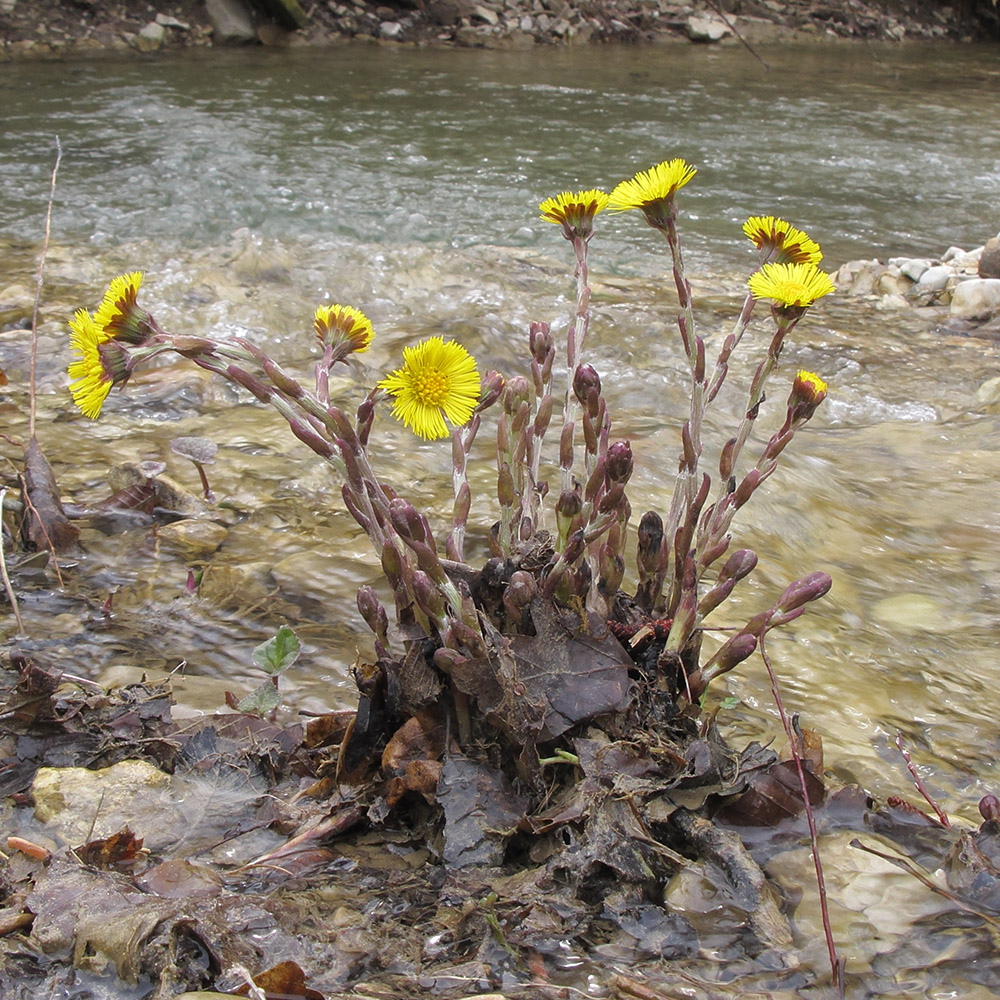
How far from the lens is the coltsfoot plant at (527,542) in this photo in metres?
1.26

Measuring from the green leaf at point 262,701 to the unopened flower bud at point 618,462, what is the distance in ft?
2.12

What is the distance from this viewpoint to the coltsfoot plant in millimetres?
1262

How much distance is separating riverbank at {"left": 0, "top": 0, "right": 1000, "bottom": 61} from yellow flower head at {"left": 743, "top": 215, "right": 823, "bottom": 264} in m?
Result: 7.46

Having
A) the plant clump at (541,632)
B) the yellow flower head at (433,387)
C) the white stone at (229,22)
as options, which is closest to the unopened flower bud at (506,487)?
the plant clump at (541,632)

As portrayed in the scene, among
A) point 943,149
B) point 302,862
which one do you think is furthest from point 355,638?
point 943,149

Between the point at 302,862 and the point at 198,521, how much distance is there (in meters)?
1.19

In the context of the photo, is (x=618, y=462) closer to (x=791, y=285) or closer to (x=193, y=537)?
(x=791, y=285)

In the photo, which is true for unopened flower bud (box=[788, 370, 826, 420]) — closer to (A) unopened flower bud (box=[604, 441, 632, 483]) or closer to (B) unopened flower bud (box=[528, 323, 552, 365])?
(A) unopened flower bud (box=[604, 441, 632, 483])

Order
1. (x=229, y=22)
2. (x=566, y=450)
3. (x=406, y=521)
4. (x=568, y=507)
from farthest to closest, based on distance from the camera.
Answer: (x=229, y=22) < (x=566, y=450) < (x=568, y=507) < (x=406, y=521)

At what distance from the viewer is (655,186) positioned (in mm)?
1403

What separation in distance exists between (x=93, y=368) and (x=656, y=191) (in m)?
0.81

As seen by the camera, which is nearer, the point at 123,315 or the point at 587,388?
the point at 123,315

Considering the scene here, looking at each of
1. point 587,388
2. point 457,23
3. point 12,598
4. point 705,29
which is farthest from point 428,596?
point 705,29

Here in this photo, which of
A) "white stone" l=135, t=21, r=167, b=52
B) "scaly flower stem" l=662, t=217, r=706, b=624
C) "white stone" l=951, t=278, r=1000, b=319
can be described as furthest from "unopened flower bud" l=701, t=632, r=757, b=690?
"white stone" l=135, t=21, r=167, b=52
